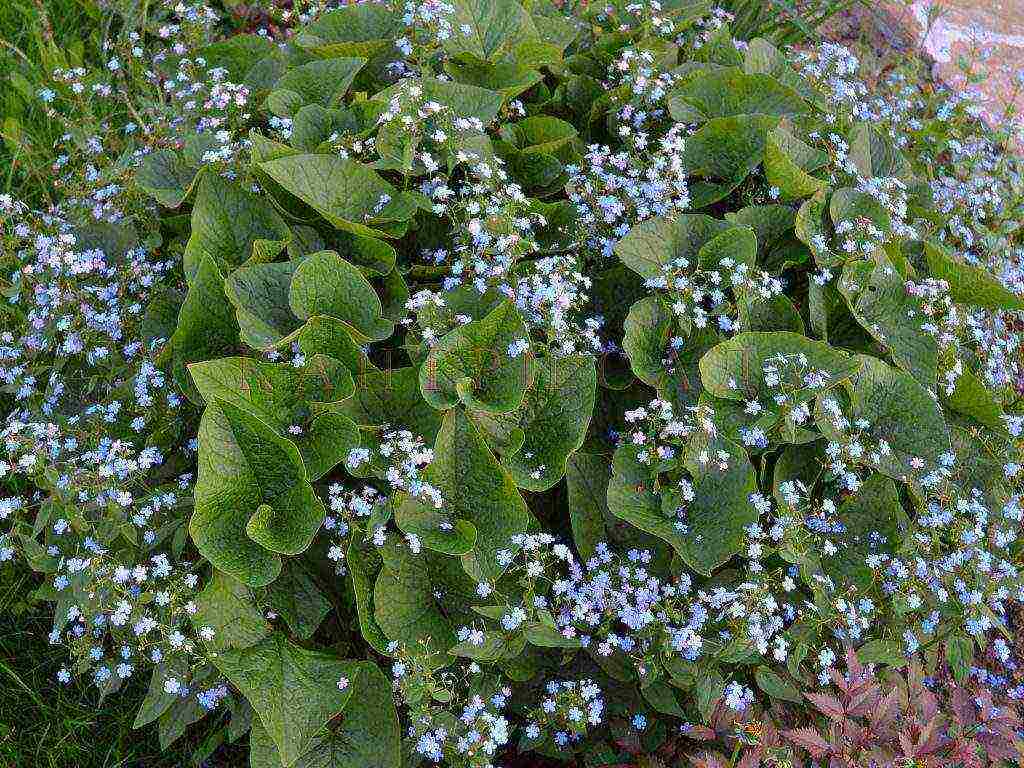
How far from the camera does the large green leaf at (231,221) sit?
3082mm

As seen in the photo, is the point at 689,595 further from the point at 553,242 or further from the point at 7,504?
the point at 7,504

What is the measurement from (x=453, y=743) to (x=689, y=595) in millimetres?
827

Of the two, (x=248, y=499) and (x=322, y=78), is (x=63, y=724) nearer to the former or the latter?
(x=248, y=499)

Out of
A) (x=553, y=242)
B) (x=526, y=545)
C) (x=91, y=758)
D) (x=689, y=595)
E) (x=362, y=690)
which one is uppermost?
(x=553, y=242)

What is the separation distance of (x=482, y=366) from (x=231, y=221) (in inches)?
41.7

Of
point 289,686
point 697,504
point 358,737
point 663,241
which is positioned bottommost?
point 358,737

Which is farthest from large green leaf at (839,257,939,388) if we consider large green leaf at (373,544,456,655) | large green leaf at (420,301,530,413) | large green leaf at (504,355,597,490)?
large green leaf at (373,544,456,655)

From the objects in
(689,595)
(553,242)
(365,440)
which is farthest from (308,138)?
(689,595)

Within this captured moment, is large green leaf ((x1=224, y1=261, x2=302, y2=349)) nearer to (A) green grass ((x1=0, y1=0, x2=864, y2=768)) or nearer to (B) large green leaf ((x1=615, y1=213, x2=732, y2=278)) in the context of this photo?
(B) large green leaf ((x1=615, y1=213, x2=732, y2=278))

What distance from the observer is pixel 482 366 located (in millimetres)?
2801

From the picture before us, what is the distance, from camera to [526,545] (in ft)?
8.34

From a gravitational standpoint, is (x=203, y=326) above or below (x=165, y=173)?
below

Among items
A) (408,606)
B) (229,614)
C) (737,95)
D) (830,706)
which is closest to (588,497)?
(408,606)

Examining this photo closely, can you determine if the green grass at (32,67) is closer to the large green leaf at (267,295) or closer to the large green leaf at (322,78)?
the large green leaf at (322,78)
